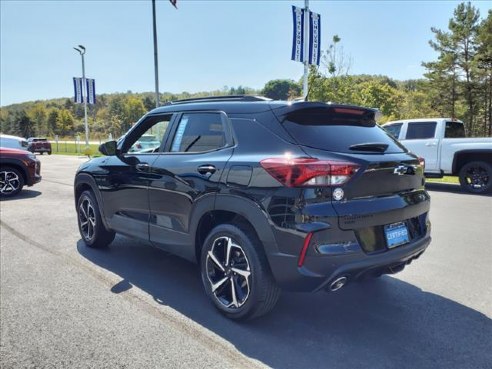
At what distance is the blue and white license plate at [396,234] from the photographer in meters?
3.10

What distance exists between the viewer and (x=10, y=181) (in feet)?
34.1

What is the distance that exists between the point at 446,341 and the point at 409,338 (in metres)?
0.26

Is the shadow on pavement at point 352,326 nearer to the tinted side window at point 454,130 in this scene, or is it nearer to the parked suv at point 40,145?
the tinted side window at point 454,130

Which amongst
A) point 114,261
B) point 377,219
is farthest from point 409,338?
point 114,261

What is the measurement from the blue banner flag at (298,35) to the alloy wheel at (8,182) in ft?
37.4

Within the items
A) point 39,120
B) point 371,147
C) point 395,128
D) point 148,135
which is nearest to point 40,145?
point 395,128

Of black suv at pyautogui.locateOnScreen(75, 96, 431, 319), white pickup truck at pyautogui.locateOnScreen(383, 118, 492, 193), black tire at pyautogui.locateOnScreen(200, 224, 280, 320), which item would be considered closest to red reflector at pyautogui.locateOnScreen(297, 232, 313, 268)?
black suv at pyautogui.locateOnScreen(75, 96, 431, 319)

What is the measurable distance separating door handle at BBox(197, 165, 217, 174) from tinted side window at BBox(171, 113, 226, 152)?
18 cm

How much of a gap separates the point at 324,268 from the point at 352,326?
78 centimetres

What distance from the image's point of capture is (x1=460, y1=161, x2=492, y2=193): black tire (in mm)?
10273

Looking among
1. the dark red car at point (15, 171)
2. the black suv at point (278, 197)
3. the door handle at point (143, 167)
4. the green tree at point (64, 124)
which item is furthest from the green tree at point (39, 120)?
the black suv at point (278, 197)

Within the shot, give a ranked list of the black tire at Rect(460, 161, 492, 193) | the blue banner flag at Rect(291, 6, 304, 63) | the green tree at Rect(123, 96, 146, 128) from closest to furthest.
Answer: the black tire at Rect(460, 161, 492, 193) → the blue banner flag at Rect(291, 6, 304, 63) → the green tree at Rect(123, 96, 146, 128)

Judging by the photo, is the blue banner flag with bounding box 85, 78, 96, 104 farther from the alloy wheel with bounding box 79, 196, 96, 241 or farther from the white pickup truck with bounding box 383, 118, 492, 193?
the alloy wheel with bounding box 79, 196, 96, 241

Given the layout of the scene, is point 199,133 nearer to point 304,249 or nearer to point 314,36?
point 304,249
